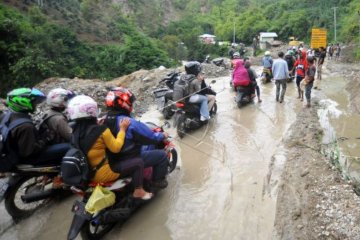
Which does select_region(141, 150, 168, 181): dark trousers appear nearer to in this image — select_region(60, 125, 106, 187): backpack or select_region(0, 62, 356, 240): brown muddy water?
select_region(0, 62, 356, 240): brown muddy water

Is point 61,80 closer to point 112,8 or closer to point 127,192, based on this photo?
point 127,192

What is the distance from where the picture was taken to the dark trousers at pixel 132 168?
169 inches

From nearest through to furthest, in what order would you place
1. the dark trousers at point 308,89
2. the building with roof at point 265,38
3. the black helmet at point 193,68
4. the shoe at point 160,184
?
1. the shoe at point 160,184
2. the black helmet at point 193,68
3. the dark trousers at point 308,89
4. the building with roof at point 265,38

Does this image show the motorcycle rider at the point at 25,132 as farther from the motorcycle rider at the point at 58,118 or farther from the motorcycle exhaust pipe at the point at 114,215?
the motorcycle exhaust pipe at the point at 114,215

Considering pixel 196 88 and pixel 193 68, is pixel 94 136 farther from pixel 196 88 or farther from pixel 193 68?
pixel 193 68

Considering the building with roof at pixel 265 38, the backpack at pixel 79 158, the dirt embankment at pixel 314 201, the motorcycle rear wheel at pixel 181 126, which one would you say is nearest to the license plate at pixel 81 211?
the backpack at pixel 79 158

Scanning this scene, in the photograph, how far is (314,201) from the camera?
4.44m

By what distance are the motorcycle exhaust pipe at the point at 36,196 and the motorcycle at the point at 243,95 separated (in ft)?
21.9

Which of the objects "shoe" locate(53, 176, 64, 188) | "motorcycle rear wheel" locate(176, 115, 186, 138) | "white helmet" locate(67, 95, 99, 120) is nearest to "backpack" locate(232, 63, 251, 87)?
"motorcycle rear wheel" locate(176, 115, 186, 138)

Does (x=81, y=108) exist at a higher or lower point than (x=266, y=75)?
higher

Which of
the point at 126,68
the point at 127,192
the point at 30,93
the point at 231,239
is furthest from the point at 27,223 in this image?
the point at 126,68

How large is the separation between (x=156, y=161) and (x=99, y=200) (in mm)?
1234

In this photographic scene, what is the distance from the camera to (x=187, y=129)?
8297 millimetres

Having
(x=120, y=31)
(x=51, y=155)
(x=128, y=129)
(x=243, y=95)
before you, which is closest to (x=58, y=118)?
(x=51, y=155)
